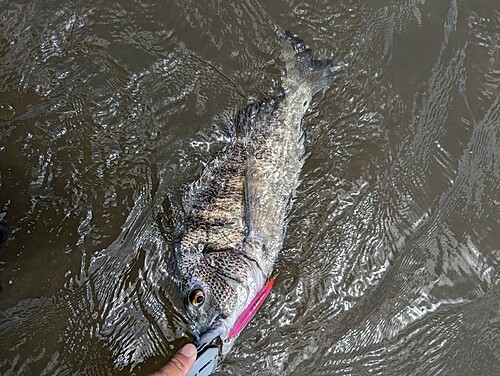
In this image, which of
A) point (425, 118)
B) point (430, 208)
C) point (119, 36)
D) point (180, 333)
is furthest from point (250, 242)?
point (119, 36)

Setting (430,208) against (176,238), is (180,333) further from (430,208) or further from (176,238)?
(430,208)

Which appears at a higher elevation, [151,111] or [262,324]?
[151,111]

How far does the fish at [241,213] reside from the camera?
3178 millimetres

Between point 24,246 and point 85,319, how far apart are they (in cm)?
65

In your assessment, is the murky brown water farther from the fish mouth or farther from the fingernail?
the fingernail

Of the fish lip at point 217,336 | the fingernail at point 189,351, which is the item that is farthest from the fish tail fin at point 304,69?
the fingernail at point 189,351

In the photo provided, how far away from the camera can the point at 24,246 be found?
147 inches

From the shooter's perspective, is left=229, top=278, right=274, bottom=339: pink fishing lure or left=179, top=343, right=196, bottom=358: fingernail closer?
left=179, top=343, right=196, bottom=358: fingernail

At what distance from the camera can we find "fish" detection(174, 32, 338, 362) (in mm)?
3178

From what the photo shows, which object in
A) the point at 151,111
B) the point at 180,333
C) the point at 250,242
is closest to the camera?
the point at 250,242

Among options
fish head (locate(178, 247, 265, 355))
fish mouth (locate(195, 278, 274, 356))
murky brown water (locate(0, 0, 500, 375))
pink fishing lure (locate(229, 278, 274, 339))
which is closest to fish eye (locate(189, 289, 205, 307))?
fish head (locate(178, 247, 265, 355))

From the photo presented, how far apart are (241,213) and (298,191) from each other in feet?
1.82

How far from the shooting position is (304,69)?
12.3 feet

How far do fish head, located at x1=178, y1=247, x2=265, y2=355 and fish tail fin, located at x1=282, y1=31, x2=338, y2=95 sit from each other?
4.07ft
